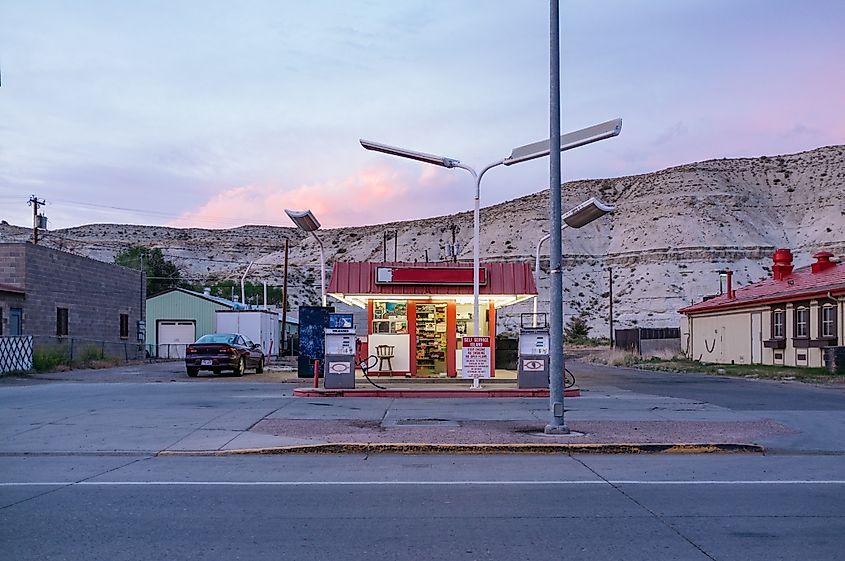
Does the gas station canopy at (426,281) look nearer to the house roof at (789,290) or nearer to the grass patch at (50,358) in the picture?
the grass patch at (50,358)

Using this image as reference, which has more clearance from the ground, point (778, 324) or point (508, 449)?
point (778, 324)

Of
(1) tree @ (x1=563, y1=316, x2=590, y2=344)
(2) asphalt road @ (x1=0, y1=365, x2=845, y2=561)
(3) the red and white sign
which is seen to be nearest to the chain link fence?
(3) the red and white sign

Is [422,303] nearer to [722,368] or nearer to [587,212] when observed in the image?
[587,212]

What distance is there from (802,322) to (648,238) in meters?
54.2

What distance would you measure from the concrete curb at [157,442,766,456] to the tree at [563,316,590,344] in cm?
6278

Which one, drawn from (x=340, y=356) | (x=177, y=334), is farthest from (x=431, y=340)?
(x=177, y=334)

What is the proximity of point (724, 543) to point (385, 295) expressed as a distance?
2010 centimetres

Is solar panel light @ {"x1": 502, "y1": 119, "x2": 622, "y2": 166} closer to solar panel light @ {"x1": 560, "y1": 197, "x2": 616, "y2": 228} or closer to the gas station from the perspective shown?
solar panel light @ {"x1": 560, "y1": 197, "x2": 616, "y2": 228}

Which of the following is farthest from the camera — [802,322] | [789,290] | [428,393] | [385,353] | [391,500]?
[789,290]

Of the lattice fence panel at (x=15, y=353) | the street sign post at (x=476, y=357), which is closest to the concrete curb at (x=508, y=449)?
the street sign post at (x=476, y=357)

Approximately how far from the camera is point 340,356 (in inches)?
859

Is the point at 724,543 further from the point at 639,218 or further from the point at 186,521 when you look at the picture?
the point at 639,218

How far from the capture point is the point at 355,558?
6.64 metres

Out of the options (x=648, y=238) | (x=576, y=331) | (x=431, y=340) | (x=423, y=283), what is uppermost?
(x=648, y=238)
